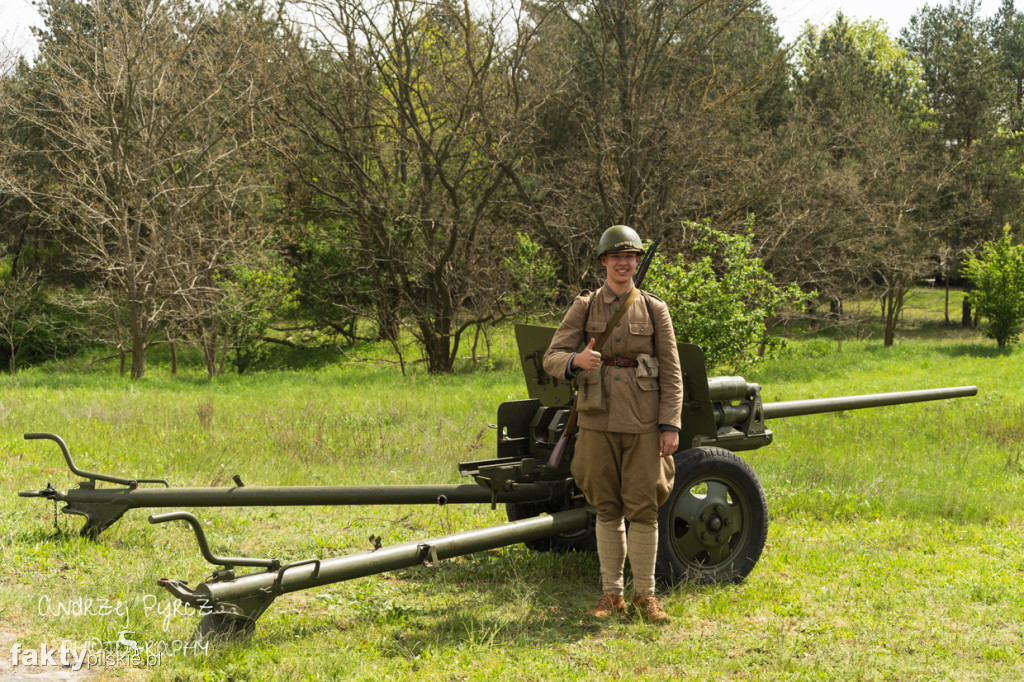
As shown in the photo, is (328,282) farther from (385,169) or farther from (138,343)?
(138,343)

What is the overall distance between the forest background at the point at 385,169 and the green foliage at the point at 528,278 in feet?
0.31

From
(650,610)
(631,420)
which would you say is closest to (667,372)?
(631,420)

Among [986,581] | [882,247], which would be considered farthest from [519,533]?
[882,247]

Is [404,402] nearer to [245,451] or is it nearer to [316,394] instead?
[316,394]

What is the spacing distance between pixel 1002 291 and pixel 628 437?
32018 millimetres

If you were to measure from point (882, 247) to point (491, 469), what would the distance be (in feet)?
109

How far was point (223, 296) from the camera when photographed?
2505 cm

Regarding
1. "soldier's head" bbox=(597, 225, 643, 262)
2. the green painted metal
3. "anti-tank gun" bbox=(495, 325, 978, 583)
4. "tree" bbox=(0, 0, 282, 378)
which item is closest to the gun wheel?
"anti-tank gun" bbox=(495, 325, 978, 583)

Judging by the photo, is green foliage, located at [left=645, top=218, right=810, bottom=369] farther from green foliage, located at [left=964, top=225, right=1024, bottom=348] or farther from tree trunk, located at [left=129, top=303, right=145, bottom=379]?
green foliage, located at [left=964, top=225, right=1024, bottom=348]

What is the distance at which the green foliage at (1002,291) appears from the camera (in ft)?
105

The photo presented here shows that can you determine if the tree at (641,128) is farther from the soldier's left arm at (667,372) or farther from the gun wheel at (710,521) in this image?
the soldier's left arm at (667,372)

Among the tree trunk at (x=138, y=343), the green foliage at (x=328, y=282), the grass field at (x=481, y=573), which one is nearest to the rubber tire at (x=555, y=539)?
the grass field at (x=481, y=573)

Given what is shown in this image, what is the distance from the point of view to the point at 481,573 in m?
5.85

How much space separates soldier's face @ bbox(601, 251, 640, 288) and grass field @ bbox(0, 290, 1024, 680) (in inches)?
70.8
